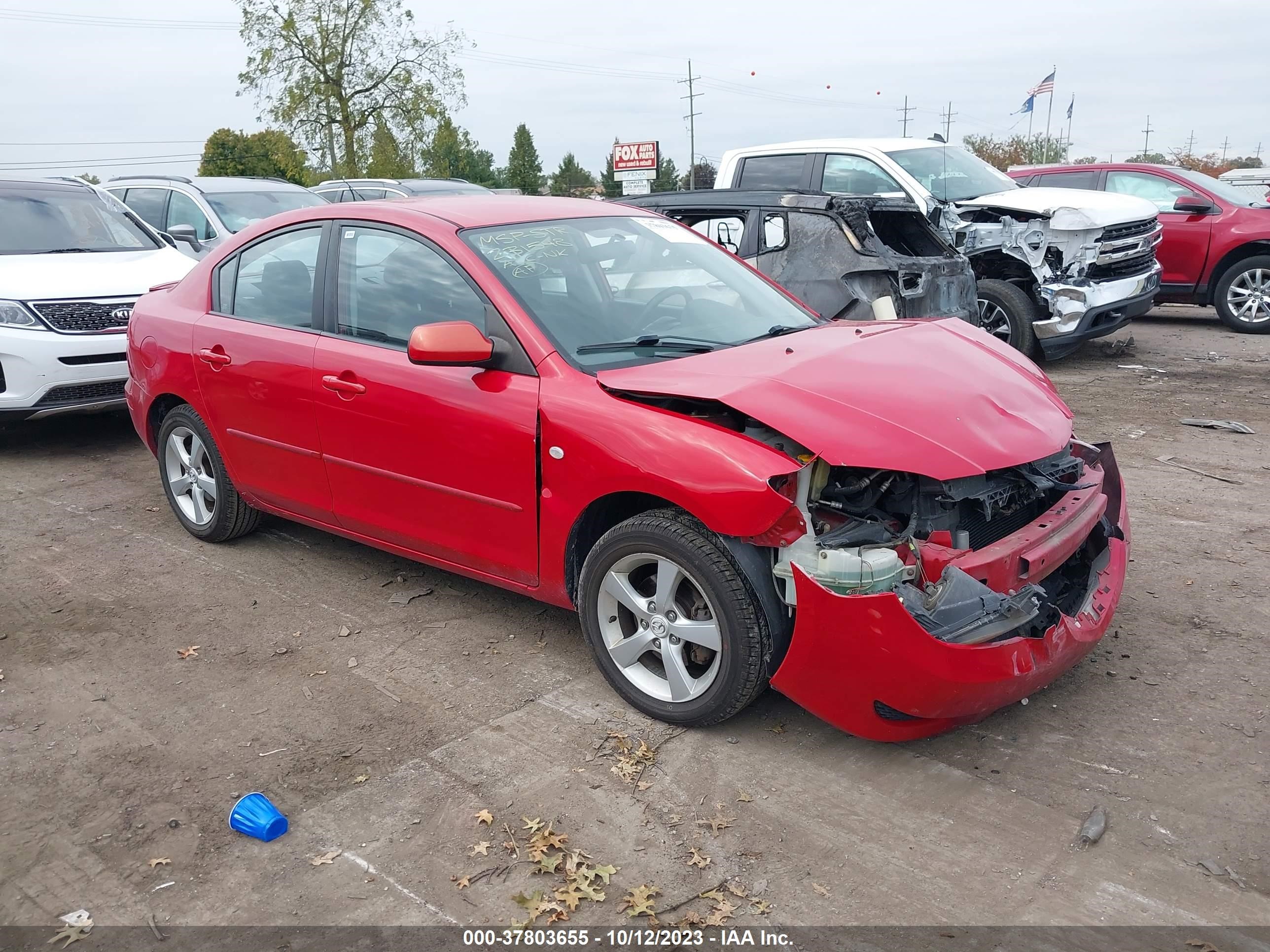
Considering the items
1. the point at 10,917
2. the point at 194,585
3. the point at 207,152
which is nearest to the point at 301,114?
the point at 207,152

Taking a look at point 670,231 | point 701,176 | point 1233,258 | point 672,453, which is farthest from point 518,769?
point 701,176

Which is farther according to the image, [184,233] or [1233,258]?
[1233,258]

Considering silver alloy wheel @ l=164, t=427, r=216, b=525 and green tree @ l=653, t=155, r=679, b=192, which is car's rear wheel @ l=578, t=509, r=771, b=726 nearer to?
silver alloy wheel @ l=164, t=427, r=216, b=525

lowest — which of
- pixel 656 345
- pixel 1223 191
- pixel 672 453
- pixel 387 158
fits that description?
pixel 672 453

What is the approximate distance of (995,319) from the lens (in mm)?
9844

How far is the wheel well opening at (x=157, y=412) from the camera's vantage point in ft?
18.1

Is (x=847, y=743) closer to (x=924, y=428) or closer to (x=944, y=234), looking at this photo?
(x=924, y=428)

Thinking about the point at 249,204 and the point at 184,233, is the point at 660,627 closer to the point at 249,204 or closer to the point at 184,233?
the point at 184,233

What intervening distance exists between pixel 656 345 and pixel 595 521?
72 centimetres

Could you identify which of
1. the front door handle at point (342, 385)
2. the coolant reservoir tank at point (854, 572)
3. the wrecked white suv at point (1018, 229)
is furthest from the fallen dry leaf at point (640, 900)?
the wrecked white suv at point (1018, 229)

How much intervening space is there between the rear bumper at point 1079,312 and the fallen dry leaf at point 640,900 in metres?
8.00

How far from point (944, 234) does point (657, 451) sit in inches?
273

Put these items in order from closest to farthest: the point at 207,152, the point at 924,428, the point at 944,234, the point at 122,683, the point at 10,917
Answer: the point at 10,917 → the point at 924,428 → the point at 122,683 → the point at 944,234 → the point at 207,152

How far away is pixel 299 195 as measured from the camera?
1272 centimetres
